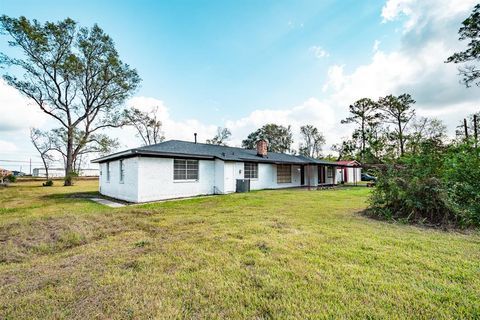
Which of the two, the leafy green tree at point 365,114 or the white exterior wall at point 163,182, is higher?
the leafy green tree at point 365,114

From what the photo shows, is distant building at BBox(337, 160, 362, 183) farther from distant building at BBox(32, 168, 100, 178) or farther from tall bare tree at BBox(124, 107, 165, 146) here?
distant building at BBox(32, 168, 100, 178)

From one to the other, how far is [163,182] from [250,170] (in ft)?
23.0

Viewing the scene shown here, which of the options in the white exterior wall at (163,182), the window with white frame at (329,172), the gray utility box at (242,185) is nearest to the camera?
the white exterior wall at (163,182)

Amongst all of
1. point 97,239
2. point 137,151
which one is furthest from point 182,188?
point 97,239

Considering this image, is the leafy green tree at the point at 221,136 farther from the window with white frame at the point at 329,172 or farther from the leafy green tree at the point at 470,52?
the leafy green tree at the point at 470,52

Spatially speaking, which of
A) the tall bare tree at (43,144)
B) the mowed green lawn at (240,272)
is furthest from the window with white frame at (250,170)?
the tall bare tree at (43,144)

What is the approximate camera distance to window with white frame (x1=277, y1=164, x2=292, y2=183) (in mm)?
19152

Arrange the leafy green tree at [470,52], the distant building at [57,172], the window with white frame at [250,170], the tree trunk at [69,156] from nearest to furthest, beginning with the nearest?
the leafy green tree at [470,52], the window with white frame at [250,170], the tree trunk at [69,156], the distant building at [57,172]

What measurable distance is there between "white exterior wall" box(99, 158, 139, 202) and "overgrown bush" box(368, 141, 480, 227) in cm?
1037

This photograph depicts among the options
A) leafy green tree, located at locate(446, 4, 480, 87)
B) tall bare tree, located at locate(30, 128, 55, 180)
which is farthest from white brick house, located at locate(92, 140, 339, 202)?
tall bare tree, located at locate(30, 128, 55, 180)

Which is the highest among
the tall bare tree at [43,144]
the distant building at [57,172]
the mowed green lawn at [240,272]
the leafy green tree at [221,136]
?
the leafy green tree at [221,136]

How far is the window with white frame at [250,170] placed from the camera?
15945 millimetres

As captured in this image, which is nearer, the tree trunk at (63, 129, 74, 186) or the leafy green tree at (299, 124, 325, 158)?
the tree trunk at (63, 129, 74, 186)

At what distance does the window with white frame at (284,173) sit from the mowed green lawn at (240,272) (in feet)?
45.2
